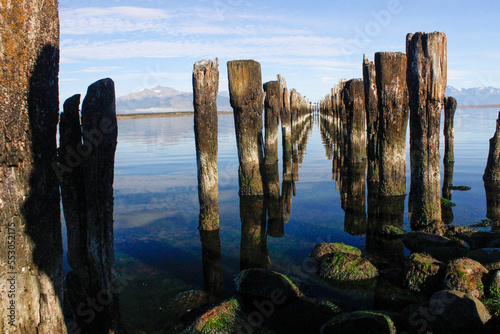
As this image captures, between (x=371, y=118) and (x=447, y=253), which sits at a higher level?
(x=371, y=118)

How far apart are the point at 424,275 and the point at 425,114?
2858 millimetres

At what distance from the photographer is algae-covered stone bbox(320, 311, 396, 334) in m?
3.36

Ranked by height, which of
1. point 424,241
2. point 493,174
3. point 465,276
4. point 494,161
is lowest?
point 424,241

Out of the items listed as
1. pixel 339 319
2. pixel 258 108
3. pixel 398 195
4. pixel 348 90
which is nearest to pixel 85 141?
pixel 339 319

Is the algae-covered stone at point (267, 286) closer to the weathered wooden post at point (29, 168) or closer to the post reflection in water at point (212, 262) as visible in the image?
the post reflection in water at point (212, 262)

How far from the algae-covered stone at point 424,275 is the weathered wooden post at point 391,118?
404 cm

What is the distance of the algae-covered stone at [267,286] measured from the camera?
434 cm

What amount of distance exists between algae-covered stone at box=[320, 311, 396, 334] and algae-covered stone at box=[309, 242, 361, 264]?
1.81 m

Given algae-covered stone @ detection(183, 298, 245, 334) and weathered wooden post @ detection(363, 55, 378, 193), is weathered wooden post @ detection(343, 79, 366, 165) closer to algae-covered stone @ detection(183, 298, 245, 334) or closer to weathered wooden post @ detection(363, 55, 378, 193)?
weathered wooden post @ detection(363, 55, 378, 193)

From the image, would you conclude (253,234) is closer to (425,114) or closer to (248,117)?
(248,117)

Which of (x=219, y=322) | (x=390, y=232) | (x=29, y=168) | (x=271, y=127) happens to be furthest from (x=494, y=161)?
(x=29, y=168)

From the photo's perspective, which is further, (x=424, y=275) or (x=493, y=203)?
(x=493, y=203)

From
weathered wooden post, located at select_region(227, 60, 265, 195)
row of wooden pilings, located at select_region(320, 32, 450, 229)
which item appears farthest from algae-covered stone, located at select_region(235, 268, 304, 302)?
weathered wooden post, located at select_region(227, 60, 265, 195)

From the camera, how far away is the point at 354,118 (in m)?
11.5
